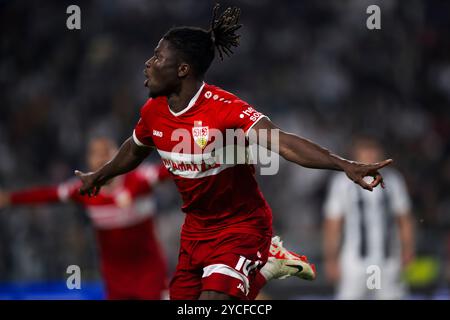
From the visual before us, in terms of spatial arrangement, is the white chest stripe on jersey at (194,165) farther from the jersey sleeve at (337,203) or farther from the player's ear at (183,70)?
the jersey sleeve at (337,203)

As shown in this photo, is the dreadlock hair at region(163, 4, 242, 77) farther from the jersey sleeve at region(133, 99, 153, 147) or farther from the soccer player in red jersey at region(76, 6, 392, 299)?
the jersey sleeve at region(133, 99, 153, 147)

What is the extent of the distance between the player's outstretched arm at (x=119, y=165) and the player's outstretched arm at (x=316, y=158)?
1.18 meters

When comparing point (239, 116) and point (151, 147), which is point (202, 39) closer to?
point (239, 116)

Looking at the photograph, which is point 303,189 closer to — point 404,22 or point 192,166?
point 404,22

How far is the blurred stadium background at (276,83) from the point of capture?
43.1 ft

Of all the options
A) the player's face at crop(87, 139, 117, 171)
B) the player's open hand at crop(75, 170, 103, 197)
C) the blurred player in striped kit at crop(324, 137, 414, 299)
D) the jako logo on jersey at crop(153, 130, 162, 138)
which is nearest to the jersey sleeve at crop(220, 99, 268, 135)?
the jako logo on jersey at crop(153, 130, 162, 138)

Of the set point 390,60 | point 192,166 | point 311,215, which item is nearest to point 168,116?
point 192,166

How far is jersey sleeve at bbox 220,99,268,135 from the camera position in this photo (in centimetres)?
545

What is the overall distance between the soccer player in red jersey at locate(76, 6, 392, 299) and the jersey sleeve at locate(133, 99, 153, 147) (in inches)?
0.5

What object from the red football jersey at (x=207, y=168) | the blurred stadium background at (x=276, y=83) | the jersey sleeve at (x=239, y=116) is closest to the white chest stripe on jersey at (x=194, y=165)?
the red football jersey at (x=207, y=168)

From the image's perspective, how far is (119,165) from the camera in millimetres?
6363

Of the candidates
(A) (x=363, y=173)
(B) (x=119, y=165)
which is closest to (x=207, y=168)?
(B) (x=119, y=165)
